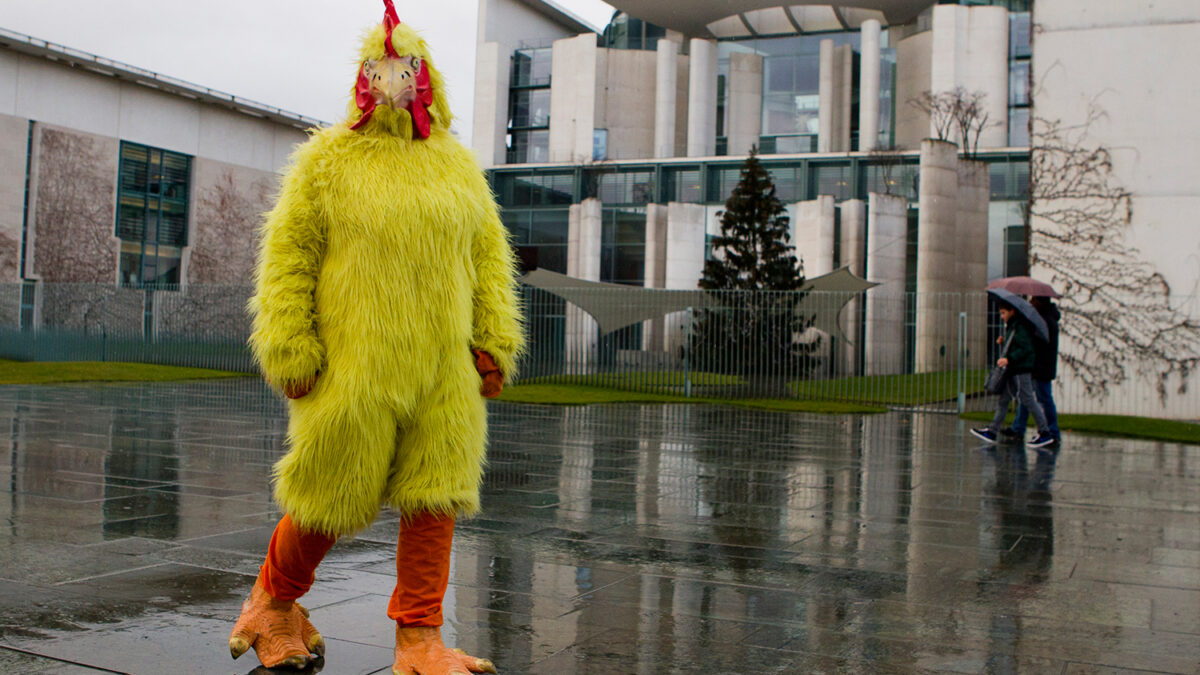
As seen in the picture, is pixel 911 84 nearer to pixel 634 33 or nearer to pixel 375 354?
pixel 634 33

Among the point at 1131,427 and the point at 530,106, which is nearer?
the point at 1131,427

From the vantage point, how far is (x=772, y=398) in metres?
20.2

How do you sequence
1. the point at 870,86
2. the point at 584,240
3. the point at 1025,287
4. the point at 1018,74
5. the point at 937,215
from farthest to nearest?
the point at 870,86, the point at 584,240, the point at 1018,74, the point at 937,215, the point at 1025,287

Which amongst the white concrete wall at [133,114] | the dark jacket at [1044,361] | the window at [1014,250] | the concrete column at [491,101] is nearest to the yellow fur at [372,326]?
the dark jacket at [1044,361]

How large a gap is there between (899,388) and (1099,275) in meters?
5.20

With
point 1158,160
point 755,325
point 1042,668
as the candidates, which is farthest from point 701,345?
point 1042,668

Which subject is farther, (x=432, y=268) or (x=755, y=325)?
(x=755, y=325)

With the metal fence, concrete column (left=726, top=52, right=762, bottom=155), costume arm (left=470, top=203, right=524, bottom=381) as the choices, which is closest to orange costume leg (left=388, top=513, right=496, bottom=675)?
costume arm (left=470, top=203, right=524, bottom=381)

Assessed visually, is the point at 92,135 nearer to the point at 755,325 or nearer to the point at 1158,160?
the point at 755,325

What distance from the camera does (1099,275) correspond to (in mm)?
16656

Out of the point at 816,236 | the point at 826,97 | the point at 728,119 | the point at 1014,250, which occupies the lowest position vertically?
the point at 816,236

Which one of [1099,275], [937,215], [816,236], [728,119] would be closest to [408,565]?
[1099,275]

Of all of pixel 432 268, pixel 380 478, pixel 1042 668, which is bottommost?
pixel 1042 668

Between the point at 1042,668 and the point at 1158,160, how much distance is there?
15.2m
